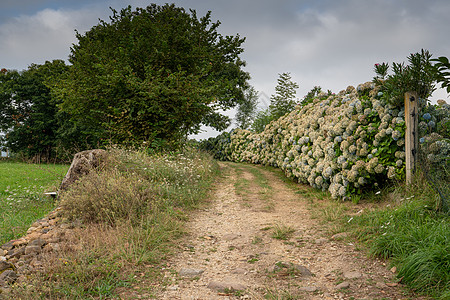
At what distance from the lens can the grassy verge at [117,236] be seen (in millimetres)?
3584

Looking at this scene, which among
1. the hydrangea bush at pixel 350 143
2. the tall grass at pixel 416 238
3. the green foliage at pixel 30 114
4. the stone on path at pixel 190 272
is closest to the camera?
the tall grass at pixel 416 238

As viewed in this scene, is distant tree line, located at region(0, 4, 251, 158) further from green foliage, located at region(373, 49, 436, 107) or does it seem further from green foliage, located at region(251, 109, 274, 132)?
green foliage, located at region(251, 109, 274, 132)

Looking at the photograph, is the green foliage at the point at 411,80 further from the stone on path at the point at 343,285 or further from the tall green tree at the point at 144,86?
the tall green tree at the point at 144,86

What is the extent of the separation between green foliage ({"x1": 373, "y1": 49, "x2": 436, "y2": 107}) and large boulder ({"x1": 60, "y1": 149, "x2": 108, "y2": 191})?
7.06m

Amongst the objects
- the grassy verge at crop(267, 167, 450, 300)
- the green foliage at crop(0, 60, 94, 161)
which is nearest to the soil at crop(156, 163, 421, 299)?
the grassy verge at crop(267, 167, 450, 300)

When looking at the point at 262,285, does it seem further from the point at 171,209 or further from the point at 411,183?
the point at 411,183

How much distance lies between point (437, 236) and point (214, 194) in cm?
584

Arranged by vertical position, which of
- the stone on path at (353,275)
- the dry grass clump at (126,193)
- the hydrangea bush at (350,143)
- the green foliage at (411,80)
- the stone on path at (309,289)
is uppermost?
the green foliage at (411,80)

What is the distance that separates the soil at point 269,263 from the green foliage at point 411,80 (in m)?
3.08

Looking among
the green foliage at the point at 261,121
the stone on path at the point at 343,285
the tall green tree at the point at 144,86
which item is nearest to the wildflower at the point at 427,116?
the stone on path at the point at 343,285

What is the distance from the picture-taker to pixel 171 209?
248 inches

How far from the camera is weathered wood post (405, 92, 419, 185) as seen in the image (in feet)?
20.1

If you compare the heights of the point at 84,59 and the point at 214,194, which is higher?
the point at 84,59

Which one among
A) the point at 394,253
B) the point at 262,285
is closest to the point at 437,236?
the point at 394,253
